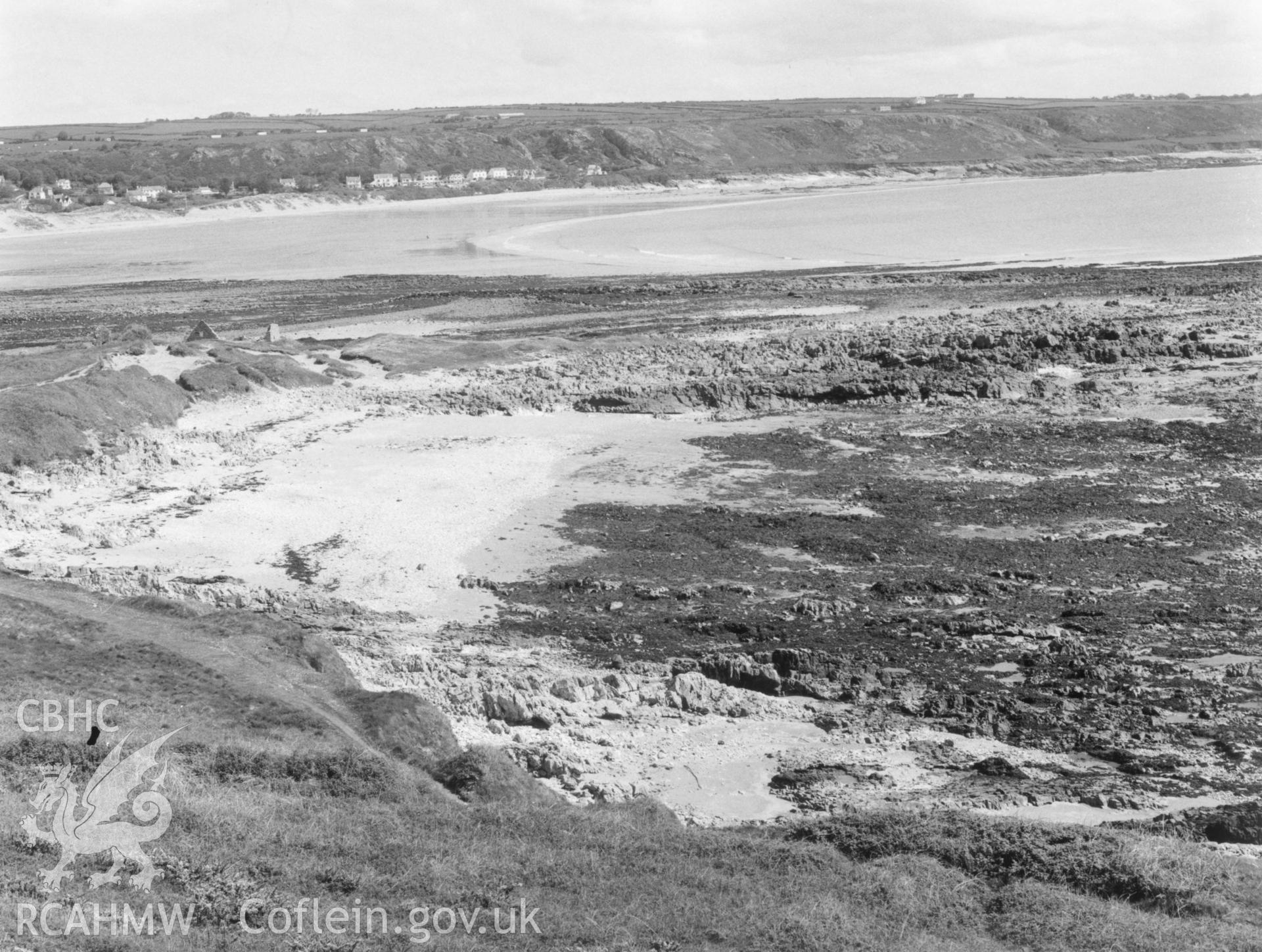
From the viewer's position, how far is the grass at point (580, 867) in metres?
7.53

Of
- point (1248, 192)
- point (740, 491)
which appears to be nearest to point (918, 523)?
point (740, 491)

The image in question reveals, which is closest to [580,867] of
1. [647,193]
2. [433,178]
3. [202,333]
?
[202,333]

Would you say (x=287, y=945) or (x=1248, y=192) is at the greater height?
(x=1248, y=192)

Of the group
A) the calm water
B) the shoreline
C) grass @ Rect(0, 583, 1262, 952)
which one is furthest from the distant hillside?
Result: grass @ Rect(0, 583, 1262, 952)

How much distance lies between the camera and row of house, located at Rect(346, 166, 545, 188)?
127 m

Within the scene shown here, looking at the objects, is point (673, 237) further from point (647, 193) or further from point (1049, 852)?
point (1049, 852)

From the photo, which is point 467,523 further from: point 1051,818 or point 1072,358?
point 1072,358

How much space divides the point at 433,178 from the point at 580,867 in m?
135

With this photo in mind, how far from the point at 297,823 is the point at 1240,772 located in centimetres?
814

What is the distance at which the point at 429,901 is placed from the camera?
7781 mm

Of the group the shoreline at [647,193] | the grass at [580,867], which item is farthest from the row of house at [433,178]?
the grass at [580,867]

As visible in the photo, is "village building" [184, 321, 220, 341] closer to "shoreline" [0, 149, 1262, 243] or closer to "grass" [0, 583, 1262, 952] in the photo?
"grass" [0, 583, 1262, 952]

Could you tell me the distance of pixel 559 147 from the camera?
530 ft

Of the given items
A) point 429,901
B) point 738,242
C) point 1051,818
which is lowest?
point 1051,818
